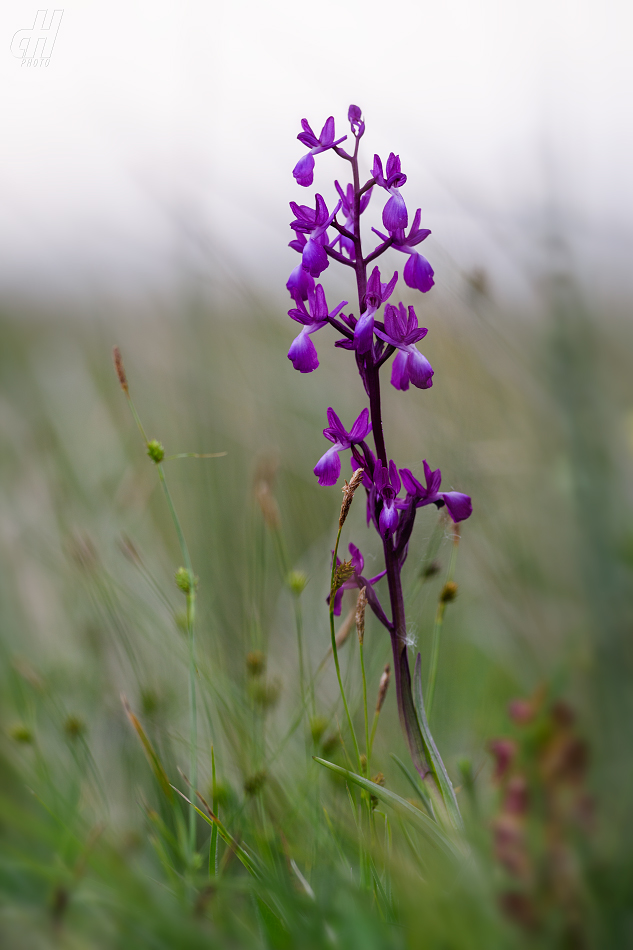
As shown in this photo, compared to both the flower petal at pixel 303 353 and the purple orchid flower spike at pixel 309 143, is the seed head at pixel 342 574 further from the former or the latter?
the purple orchid flower spike at pixel 309 143

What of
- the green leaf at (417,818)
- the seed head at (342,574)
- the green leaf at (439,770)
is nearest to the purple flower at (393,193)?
the seed head at (342,574)

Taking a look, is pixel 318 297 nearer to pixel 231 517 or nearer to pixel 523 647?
pixel 523 647

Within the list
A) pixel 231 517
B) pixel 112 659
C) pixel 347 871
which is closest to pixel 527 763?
pixel 347 871

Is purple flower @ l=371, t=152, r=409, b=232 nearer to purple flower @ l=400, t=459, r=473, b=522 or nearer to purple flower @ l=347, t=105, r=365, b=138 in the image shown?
purple flower @ l=347, t=105, r=365, b=138

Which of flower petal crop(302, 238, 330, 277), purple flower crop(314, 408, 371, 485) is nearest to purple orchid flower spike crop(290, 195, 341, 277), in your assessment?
flower petal crop(302, 238, 330, 277)

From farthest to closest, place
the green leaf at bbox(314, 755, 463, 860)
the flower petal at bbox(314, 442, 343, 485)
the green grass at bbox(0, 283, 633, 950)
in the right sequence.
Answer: the flower petal at bbox(314, 442, 343, 485) → the green leaf at bbox(314, 755, 463, 860) → the green grass at bbox(0, 283, 633, 950)

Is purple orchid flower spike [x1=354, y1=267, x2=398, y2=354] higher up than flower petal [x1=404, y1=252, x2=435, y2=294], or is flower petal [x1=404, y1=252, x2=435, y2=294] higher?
flower petal [x1=404, y1=252, x2=435, y2=294]

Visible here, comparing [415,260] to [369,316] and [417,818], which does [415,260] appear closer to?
[369,316]
